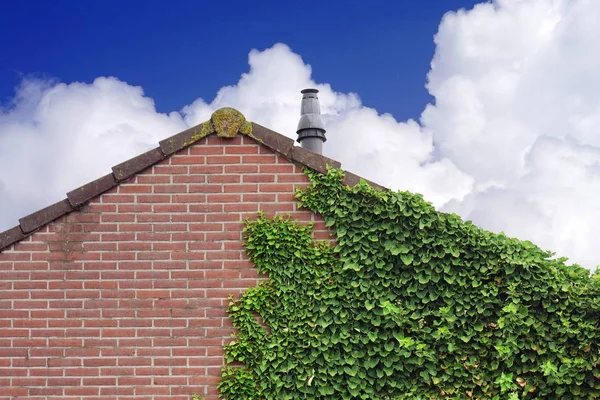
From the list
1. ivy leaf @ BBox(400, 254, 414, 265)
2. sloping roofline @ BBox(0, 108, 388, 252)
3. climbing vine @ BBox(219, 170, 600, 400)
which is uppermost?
sloping roofline @ BBox(0, 108, 388, 252)

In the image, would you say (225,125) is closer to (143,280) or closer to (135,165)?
(135,165)

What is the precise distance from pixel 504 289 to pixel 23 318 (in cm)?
497

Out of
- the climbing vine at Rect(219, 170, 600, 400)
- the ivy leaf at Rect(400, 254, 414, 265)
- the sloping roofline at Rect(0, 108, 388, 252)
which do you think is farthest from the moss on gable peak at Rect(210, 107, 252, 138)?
the ivy leaf at Rect(400, 254, 414, 265)

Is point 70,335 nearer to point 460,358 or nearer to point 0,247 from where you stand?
point 0,247

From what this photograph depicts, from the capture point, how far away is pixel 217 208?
702 centimetres

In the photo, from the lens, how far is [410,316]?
6.66 metres

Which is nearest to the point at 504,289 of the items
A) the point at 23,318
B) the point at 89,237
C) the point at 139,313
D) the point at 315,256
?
the point at 315,256

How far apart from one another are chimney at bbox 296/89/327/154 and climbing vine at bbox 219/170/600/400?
11.6 feet

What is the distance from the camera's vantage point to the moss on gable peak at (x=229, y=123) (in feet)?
23.3

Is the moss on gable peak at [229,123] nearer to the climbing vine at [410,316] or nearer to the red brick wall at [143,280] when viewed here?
the red brick wall at [143,280]

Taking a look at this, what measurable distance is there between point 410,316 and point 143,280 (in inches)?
108

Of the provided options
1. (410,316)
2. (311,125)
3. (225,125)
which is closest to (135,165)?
(225,125)

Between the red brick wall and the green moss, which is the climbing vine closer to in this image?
the red brick wall

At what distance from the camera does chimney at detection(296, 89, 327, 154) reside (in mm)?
10266
